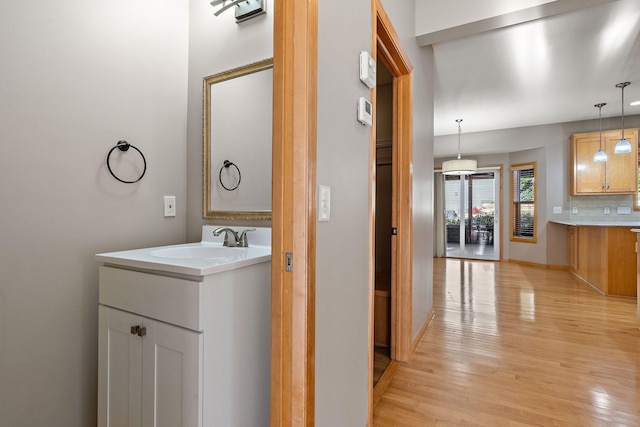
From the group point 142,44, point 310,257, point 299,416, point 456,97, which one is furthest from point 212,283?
point 456,97

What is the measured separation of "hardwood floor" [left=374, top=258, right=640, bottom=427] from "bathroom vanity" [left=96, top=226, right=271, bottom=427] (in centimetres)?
87

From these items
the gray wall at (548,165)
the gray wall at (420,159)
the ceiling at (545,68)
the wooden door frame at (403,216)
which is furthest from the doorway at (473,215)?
the wooden door frame at (403,216)

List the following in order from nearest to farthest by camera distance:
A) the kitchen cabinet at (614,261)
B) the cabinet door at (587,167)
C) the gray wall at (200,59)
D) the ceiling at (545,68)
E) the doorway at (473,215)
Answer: the gray wall at (200,59), the ceiling at (545,68), the kitchen cabinet at (614,261), the cabinet door at (587,167), the doorway at (473,215)

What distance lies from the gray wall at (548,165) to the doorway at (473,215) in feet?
1.83

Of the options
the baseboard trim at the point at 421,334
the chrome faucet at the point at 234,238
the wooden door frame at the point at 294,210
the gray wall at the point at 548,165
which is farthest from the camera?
Result: the gray wall at the point at 548,165

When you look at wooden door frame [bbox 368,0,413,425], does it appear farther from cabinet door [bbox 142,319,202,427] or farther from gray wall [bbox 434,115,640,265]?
gray wall [bbox 434,115,640,265]

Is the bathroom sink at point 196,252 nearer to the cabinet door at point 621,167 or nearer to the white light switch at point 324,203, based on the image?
the white light switch at point 324,203

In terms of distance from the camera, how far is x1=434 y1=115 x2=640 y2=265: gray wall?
5613mm

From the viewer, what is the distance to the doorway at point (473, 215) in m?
7.05

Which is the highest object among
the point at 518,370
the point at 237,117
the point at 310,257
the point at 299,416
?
the point at 237,117

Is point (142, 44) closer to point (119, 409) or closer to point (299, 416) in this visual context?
point (119, 409)

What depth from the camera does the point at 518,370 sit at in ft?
7.27

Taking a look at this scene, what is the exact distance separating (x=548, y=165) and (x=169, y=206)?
6491mm

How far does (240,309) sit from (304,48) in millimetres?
943
